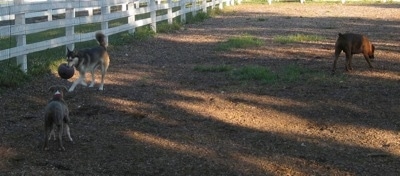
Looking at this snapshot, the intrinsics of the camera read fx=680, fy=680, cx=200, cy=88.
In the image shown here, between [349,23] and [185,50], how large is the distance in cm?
932

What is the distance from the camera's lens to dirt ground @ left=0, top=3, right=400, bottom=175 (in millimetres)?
6238

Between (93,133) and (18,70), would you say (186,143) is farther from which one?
(18,70)

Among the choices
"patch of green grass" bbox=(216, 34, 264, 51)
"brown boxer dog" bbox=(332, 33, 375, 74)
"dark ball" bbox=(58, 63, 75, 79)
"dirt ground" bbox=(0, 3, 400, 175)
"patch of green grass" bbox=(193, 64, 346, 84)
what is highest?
"brown boxer dog" bbox=(332, 33, 375, 74)

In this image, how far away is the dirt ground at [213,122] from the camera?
20.5 ft

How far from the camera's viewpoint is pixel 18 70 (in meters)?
10.5

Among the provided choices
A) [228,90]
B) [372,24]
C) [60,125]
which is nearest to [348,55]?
[228,90]

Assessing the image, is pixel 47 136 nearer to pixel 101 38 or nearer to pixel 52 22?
pixel 101 38

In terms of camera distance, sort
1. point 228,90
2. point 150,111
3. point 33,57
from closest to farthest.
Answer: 1. point 150,111
2. point 228,90
3. point 33,57

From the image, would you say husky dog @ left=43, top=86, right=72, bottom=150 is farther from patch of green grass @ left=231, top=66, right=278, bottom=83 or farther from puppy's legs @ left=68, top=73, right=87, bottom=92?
patch of green grass @ left=231, top=66, right=278, bottom=83

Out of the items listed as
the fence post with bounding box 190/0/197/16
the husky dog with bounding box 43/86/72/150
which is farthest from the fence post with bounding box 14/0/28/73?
the fence post with bounding box 190/0/197/16

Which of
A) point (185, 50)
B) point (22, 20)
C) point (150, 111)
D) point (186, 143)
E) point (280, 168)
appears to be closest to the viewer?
point (280, 168)

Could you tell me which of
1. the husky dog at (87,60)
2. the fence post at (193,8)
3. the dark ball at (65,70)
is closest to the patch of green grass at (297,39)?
the husky dog at (87,60)

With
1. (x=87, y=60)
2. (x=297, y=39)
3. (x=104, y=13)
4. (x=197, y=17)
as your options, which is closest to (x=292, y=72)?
(x=87, y=60)

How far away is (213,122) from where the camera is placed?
7918 millimetres
